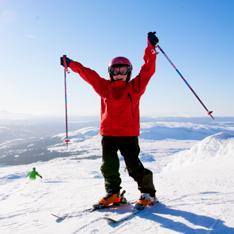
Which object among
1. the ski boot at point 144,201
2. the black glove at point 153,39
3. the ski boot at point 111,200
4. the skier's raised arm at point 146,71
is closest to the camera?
the ski boot at point 144,201

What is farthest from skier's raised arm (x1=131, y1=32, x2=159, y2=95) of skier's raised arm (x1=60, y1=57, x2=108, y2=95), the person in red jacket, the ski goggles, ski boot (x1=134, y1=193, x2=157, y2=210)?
ski boot (x1=134, y1=193, x2=157, y2=210)

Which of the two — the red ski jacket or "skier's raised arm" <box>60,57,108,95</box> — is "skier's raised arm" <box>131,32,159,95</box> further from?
"skier's raised arm" <box>60,57,108,95</box>

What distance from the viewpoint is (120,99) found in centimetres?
540

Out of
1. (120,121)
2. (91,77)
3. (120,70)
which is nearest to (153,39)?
(120,70)

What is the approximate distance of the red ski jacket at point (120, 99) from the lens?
541 centimetres

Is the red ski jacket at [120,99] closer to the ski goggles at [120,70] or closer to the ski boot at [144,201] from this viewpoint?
the ski goggles at [120,70]

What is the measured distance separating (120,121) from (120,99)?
382 mm

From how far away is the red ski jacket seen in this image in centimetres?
541

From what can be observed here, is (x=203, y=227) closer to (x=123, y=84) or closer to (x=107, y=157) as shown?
(x=107, y=157)

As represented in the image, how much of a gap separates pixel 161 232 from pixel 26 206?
3.23 m

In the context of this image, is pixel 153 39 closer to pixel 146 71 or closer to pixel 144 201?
pixel 146 71

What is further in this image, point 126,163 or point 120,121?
point 126,163

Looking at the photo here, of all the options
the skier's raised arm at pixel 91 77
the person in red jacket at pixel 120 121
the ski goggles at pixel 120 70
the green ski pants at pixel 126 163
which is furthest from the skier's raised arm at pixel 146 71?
the green ski pants at pixel 126 163

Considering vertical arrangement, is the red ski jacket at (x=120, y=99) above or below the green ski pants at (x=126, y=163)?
above
